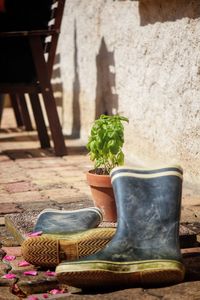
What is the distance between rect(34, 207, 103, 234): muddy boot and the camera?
2.89 meters

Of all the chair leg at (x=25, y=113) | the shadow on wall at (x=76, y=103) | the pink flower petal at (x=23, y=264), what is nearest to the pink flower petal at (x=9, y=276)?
the pink flower petal at (x=23, y=264)

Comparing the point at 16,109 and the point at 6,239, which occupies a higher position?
the point at 16,109

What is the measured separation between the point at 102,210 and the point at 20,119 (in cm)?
527

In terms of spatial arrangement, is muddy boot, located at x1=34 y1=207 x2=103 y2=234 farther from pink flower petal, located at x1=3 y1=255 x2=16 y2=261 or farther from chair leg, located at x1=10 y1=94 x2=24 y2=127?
chair leg, located at x1=10 y1=94 x2=24 y2=127

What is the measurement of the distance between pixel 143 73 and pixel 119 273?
2953 mm

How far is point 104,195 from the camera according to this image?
3314 millimetres

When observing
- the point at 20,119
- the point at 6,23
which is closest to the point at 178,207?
the point at 6,23

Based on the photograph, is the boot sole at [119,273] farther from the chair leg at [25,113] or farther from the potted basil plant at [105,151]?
the chair leg at [25,113]

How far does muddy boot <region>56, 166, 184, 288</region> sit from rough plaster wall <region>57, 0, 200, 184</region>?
168 centimetres

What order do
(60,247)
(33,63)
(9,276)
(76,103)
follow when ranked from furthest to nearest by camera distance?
1. (76,103)
2. (33,63)
3. (60,247)
4. (9,276)

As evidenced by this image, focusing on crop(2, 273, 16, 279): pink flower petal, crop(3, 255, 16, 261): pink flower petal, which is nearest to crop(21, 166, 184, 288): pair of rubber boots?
crop(2, 273, 16, 279): pink flower petal

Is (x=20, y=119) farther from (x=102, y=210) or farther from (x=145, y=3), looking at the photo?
(x=102, y=210)

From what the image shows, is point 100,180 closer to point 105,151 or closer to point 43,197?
point 105,151

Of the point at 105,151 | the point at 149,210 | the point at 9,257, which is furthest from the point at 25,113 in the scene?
the point at 149,210
